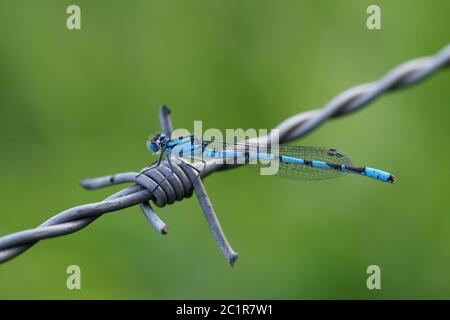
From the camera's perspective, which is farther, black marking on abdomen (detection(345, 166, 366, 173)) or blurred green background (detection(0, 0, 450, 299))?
blurred green background (detection(0, 0, 450, 299))

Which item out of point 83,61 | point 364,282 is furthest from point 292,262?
point 83,61

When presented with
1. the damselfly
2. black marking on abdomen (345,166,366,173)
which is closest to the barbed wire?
the damselfly

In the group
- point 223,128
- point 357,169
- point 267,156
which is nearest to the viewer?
point 267,156

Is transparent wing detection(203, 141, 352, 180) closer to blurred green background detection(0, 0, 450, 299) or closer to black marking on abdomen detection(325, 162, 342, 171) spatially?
black marking on abdomen detection(325, 162, 342, 171)

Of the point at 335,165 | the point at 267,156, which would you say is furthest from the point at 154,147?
the point at 335,165

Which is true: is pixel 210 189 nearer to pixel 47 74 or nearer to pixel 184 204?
pixel 184 204

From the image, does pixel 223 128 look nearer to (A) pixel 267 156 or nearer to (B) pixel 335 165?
(B) pixel 335 165

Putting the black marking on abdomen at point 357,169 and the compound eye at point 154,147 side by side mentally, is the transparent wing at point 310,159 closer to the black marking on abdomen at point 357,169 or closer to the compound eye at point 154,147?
the black marking on abdomen at point 357,169
